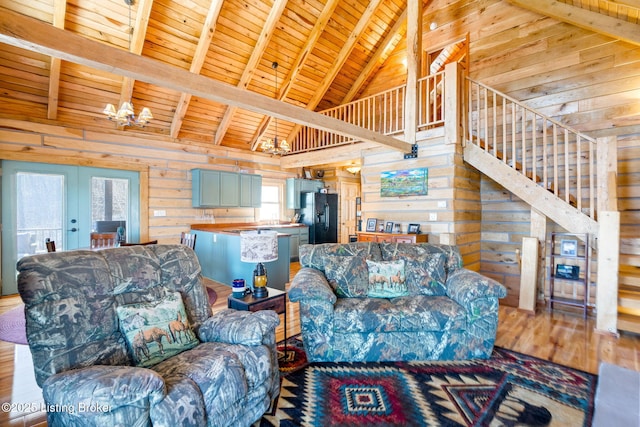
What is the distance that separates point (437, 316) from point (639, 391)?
123 centimetres

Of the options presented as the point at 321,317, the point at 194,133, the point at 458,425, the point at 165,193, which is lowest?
the point at 458,425

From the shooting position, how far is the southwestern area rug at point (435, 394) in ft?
6.12

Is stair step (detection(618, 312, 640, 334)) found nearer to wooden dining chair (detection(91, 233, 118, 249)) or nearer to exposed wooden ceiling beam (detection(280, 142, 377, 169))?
exposed wooden ceiling beam (detection(280, 142, 377, 169))

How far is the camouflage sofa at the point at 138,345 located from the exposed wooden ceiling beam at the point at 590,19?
16.9 ft

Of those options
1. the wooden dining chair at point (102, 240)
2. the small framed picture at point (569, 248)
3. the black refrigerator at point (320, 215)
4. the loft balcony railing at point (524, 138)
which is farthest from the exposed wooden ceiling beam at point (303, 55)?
the small framed picture at point (569, 248)

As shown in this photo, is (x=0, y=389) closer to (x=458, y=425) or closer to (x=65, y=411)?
(x=65, y=411)

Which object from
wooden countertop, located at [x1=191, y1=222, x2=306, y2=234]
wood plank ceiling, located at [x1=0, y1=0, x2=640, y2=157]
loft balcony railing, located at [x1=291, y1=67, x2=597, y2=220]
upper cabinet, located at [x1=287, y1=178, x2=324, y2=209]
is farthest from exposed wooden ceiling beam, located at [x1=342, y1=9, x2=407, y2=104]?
wooden countertop, located at [x1=191, y1=222, x2=306, y2=234]

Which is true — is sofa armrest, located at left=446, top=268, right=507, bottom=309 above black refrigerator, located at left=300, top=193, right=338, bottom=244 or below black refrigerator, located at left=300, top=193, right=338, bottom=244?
below

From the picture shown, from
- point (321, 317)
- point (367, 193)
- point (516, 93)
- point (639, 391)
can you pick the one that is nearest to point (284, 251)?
point (367, 193)

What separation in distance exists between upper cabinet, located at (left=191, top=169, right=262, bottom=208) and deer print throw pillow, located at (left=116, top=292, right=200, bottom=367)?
4.42m

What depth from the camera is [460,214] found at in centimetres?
469

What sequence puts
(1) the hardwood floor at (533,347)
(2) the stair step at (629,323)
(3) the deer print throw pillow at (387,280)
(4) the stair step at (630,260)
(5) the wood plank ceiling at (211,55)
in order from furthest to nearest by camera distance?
(5) the wood plank ceiling at (211,55), (4) the stair step at (630,260), (2) the stair step at (629,323), (3) the deer print throw pillow at (387,280), (1) the hardwood floor at (533,347)

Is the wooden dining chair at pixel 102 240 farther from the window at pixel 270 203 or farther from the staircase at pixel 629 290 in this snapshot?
the staircase at pixel 629 290

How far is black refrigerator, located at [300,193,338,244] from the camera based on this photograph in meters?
7.54
